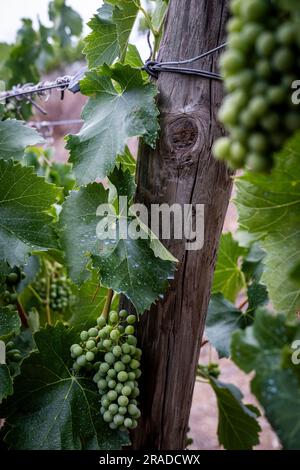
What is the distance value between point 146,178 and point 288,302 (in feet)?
1.27

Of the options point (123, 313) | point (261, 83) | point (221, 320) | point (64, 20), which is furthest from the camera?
point (64, 20)

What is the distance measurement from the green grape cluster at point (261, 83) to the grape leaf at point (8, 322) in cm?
75

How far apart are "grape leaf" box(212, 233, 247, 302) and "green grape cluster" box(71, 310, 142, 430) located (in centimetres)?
62

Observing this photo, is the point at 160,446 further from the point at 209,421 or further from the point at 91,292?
the point at 209,421

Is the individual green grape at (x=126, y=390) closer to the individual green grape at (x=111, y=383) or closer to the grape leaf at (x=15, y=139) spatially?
the individual green grape at (x=111, y=383)

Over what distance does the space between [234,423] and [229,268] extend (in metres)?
0.49

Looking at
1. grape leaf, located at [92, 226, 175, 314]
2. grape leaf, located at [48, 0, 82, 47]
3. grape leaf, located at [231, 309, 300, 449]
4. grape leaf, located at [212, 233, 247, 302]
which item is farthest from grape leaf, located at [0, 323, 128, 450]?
grape leaf, located at [48, 0, 82, 47]

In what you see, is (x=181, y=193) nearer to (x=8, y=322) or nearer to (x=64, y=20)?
(x=8, y=322)

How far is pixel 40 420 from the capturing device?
108 cm

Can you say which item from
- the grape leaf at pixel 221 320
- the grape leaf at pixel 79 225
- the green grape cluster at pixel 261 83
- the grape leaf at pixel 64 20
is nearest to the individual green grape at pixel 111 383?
the grape leaf at pixel 79 225

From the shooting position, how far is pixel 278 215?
83cm

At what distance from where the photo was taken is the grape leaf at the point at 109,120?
965 mm
